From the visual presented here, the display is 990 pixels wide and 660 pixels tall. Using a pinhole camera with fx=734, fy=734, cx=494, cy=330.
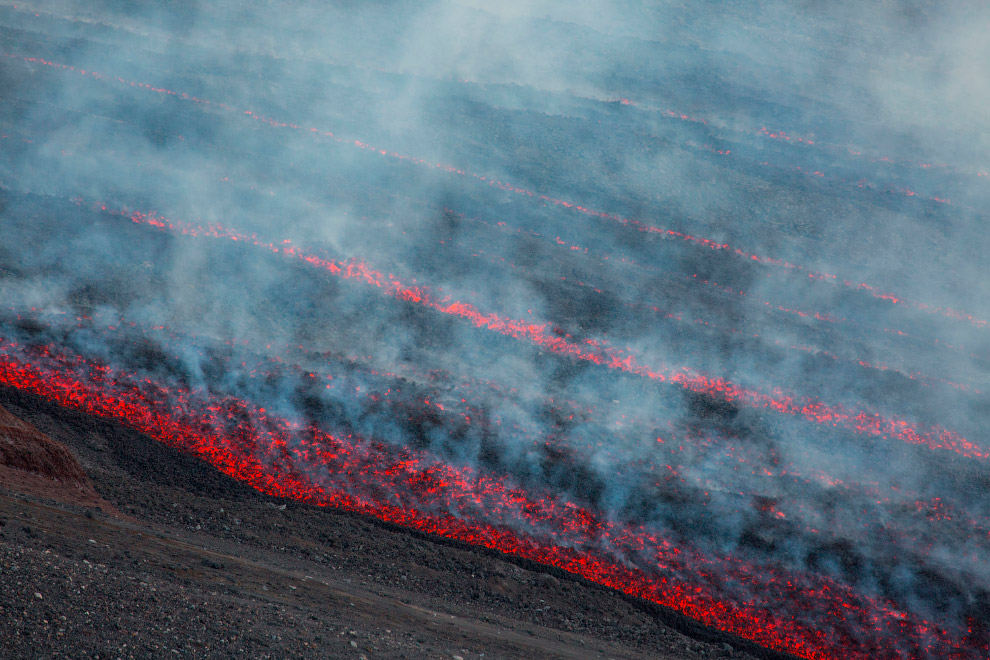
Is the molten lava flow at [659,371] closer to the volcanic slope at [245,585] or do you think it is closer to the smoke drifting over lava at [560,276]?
the smoke drifting over lava at [560,276]

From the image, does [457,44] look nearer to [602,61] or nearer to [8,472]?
[602,61]

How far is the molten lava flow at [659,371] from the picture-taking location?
14.8 m

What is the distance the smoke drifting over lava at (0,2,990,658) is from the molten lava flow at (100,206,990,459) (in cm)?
9

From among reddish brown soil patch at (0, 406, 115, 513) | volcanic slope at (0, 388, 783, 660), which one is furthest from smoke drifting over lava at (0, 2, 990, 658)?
reddish brown soil patch at (0, 406, 115, 513)

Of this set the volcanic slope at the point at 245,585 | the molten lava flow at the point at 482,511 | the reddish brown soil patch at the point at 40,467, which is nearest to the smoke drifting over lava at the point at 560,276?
the molten lava flow at the point at 482,511

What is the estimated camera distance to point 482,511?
11141mm

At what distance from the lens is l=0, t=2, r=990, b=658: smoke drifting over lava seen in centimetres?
1147

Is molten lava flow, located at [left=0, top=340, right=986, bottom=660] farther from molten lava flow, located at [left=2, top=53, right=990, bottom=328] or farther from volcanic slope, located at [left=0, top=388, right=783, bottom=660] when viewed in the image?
molten lava flow, located at [left=2, top=53, right=990, bottom=328]

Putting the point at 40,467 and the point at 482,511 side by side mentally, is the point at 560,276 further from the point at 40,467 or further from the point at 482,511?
the point at 40,467

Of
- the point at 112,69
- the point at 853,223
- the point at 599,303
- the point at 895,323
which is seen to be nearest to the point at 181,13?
the point at 112,69

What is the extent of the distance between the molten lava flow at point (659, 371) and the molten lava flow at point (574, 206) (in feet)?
14.8

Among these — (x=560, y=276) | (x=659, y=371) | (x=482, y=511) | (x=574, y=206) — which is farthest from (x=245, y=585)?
(x=574, y=206)

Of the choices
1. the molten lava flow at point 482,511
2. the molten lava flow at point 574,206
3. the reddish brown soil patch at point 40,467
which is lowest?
the molten lava flow at point 482,511

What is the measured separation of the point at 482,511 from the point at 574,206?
1066 centimetres
